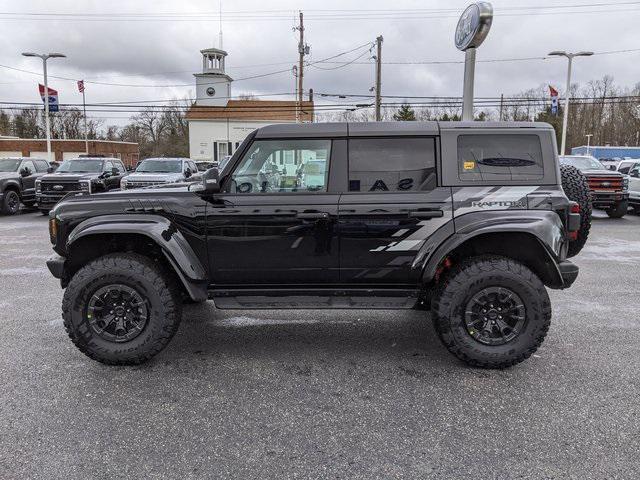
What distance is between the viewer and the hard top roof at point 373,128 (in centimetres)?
391

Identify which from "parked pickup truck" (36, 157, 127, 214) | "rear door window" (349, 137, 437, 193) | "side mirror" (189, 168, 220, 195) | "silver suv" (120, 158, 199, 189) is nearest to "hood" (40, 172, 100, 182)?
"parked pickup truck" (36, 157, 127, 214)

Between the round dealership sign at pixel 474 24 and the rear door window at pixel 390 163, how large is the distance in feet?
21.8

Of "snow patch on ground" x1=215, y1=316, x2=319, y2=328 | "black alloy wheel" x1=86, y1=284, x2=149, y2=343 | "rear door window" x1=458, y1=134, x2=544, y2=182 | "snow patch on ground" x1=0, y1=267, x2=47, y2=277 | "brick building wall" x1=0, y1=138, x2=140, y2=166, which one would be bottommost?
"snow patch on ground" x1=215, y1=316, x2=319, y2=328

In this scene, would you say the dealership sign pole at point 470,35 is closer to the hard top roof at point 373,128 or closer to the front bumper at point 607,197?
the hard top roof at point 373,128

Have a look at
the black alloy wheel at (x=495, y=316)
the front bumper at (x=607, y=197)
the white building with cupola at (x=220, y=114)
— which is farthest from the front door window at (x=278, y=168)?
the white building with cupola at (x=220, y=114)

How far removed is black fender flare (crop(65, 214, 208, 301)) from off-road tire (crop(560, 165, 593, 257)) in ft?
11.1

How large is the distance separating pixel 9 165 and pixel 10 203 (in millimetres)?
1909

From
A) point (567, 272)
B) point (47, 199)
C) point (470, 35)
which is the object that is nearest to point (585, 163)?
point (470, 35)

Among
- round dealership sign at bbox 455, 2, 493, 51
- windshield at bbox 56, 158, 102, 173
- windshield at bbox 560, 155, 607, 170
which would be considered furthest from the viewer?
windshield at bbox 560, 155, 607, 170

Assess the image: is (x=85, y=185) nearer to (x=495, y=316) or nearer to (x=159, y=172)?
(x=159, y=172)

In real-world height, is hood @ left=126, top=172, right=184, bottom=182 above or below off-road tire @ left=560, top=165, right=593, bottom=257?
above

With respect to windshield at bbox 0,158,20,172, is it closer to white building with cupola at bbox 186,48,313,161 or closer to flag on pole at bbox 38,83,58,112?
flag on pole at bbox 38,83,58,112

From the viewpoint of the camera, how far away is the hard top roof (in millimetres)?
3908

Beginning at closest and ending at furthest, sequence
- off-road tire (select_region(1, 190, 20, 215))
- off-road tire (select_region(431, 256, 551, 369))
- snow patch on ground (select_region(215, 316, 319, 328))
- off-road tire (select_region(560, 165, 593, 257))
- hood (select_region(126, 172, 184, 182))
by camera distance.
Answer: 1. off-road tire (select_region(431, 256, 551, 369))
2. off-road tire (select_region(560, 165, 593, 257))
3. snow patch on ground (select_region(215, 316, 319, 328))
4. hood (select_region(126, 172, 184, 182))
5. off-road tire (select_region(1, 190, 20, 215))
